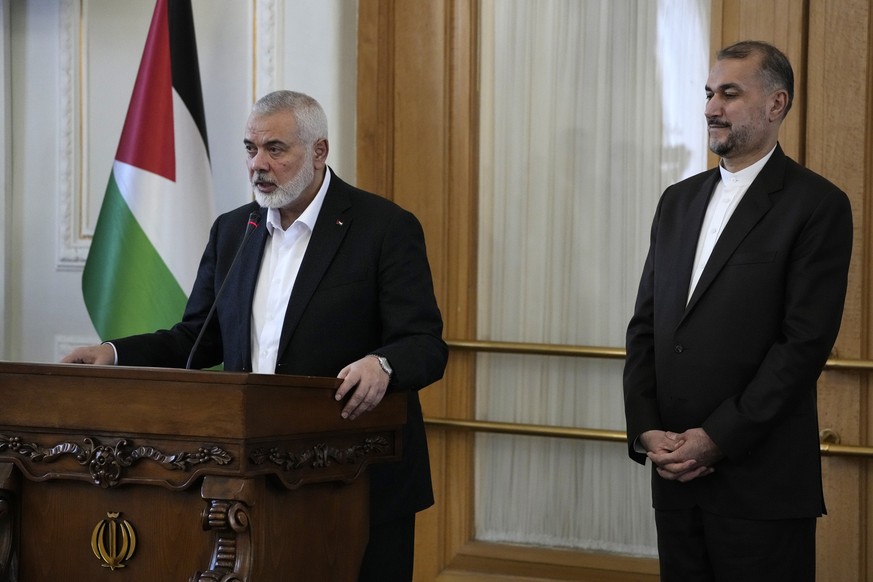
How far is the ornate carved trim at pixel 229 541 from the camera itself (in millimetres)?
1812

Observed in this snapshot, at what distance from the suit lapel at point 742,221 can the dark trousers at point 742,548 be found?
48 cm

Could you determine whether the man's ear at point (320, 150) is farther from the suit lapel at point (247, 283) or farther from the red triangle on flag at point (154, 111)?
the red triangle on flag at point (154, 111)

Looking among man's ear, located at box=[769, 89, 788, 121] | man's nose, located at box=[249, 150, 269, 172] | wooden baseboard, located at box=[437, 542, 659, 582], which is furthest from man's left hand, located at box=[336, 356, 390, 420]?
wooden baseboard, located at box=[437, 542, 659, 582]

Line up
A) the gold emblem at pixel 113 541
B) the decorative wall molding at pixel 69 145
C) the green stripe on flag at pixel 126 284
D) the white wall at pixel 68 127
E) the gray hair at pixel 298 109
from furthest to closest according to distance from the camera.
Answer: the decorative wall molding at pixel 69 145
the white wall at pixel 68 127
the green stripe on flag at pixel 126 284
the gray hair at pixel 298 109
the gold emblem at pixel 113 541

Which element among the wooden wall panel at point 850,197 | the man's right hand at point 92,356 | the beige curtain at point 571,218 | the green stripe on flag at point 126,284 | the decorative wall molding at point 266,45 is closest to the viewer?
the man's right hand at point 92,356

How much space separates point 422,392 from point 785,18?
1.71 m

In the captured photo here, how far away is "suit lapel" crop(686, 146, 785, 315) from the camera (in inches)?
96.3

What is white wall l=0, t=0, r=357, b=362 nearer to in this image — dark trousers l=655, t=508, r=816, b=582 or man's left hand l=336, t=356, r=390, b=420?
man's left hand l=336, t=356, r=390, b=420

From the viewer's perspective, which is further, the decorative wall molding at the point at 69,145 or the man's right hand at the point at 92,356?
the decorative wall molding at the point at 69,145

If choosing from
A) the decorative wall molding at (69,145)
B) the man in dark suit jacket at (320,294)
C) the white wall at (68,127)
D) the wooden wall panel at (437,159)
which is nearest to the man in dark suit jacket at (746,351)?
the man in dark suit jacket at (320,294)

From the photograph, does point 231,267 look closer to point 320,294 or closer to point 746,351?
point 320,294

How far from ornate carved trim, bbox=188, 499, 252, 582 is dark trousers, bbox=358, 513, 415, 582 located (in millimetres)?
557

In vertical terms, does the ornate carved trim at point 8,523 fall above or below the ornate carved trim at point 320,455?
below

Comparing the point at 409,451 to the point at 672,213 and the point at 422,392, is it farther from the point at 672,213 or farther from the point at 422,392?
the point at 422,392
